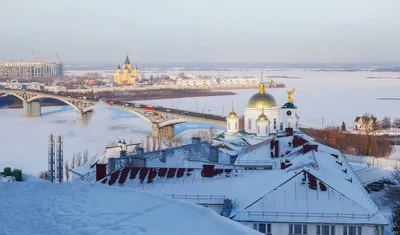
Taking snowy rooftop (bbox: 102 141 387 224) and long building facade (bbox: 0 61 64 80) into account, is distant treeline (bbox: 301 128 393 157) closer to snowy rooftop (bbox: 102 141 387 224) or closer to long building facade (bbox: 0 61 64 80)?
snowy rooftop (bbox: 102 141 387 224)

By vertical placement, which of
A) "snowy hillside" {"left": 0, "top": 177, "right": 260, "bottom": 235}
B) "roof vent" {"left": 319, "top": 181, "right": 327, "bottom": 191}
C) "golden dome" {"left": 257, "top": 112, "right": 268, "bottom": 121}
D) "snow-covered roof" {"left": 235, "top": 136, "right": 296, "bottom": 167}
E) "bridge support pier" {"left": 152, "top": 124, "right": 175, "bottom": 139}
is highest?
"snowy hillside" {"left": 0, "top": 177, "right": 260, "bottom": 235}

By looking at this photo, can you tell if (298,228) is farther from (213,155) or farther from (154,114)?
(154,114)

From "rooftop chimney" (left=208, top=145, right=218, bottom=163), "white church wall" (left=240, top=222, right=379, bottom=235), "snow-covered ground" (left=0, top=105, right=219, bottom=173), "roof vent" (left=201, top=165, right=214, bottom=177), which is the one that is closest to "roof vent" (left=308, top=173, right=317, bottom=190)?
"white church wall" (left=240, top=222, right=379, bottom=235)

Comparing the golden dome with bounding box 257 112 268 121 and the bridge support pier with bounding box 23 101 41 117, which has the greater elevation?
the golden dome with bounding box 257 112 268 121

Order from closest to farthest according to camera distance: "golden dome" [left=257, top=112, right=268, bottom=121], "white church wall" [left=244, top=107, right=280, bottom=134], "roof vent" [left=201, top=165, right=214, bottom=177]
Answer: "roof vent" [left=201, top=165, right=214, bottom=177] → "golden dome" [left=257, top=112, right=268, bottom=121] → "white church wall" [left=244, top=107, right=280, bottom=134]

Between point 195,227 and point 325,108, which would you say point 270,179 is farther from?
point 325,108

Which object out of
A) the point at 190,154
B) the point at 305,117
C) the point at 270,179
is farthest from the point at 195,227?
the point at 305,117

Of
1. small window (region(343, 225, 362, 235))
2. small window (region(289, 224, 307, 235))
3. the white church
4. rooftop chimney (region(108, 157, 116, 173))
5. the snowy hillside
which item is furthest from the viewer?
the white church
